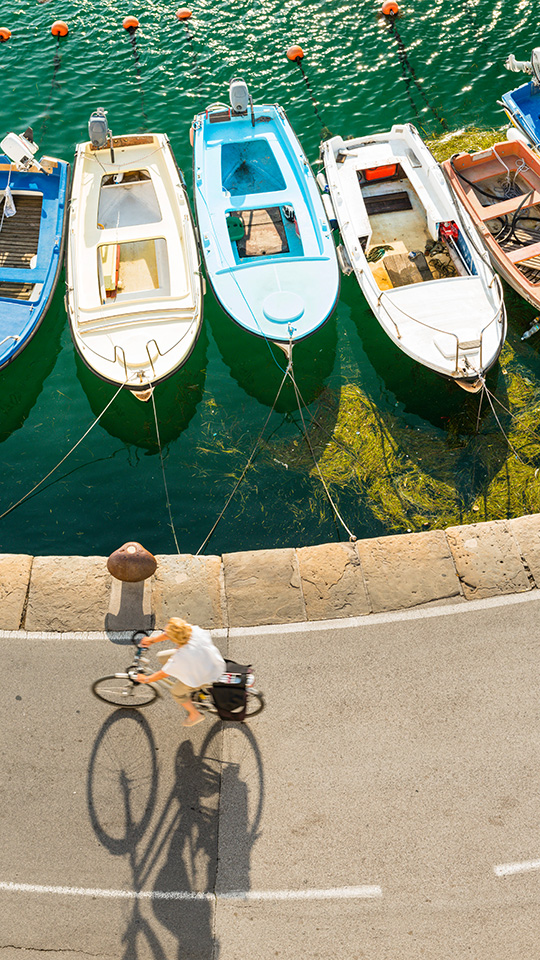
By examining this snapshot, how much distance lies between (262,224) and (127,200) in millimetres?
2725

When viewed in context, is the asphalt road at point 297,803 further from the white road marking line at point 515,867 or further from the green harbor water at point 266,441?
the green harbor water at point 266,441

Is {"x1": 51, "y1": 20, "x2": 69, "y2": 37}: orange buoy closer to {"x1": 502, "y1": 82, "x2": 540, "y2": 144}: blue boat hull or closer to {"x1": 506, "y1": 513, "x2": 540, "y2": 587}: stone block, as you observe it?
{"x1": 502, "y1": 82, "x2": 540, "y2": 144}: blue boat hull

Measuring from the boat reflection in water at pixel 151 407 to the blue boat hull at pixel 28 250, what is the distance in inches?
50.5

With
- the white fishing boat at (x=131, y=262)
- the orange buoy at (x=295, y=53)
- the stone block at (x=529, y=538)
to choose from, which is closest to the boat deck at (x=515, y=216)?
the stone block at (x=529, y=538)

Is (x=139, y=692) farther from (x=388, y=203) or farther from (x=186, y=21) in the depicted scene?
(x=186, y=21)

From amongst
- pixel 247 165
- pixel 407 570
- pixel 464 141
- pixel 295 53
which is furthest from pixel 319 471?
pixel 295 53

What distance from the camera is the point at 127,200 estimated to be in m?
13.0

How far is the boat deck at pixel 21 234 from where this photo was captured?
12734 mm

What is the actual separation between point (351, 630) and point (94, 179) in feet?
32.9

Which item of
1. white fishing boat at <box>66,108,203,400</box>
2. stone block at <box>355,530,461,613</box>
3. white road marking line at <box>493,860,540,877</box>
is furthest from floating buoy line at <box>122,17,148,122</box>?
white road marking line at <box>493,860,540,877</box>

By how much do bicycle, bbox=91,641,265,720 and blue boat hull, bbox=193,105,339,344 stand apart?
5306 millimetres

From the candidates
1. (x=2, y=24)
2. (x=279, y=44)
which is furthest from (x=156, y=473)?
(x=2, y=24)

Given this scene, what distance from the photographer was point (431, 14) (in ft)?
56.7

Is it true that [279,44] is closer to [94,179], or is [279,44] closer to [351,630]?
[94,179]
